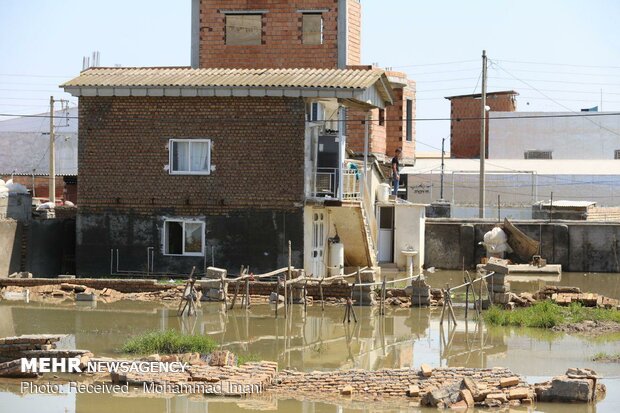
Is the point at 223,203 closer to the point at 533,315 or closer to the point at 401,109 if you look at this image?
the point at 533,315

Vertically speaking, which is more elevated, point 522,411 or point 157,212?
point 157,212

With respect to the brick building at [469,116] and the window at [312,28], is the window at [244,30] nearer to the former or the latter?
the window at [312,28]

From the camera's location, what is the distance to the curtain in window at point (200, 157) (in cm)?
3228

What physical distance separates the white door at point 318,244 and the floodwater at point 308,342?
4762 mm

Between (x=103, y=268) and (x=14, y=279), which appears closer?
(x=14, y=279)

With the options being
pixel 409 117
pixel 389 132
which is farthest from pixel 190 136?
pixel 409 117

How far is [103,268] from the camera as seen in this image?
32.6 m

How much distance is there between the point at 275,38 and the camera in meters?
41.5

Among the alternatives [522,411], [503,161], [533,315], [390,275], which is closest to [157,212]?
[390,275]

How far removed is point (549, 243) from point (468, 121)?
28998 mm

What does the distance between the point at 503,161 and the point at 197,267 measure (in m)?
33.1

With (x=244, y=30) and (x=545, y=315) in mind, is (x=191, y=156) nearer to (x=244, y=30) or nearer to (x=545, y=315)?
(x=244, y=30)

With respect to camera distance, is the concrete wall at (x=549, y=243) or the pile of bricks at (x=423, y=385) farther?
the concrete wall at (x=549, y=243)

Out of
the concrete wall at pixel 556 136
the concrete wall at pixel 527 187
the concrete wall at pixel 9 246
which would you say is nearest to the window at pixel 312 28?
the concrete wall at pixel 9 246
